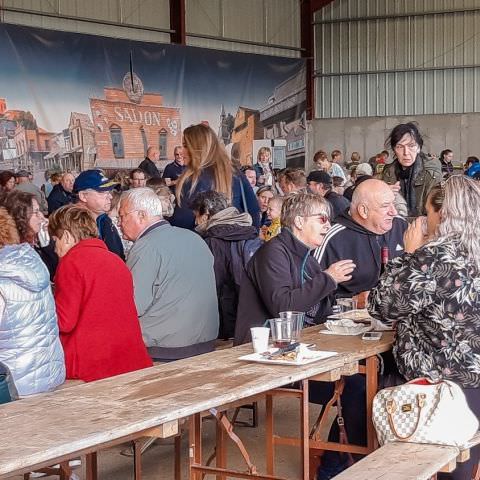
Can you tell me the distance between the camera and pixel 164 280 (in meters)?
5.05

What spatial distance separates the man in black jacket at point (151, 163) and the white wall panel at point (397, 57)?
22.0 ft

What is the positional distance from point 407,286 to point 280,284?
2.55 feet

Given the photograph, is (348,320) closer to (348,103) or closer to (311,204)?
(311,204)

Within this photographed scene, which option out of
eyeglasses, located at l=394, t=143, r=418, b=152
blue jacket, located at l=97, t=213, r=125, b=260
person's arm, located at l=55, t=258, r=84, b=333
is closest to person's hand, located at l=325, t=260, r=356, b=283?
person's arm, located at l=55, t=258, r=84, b=333

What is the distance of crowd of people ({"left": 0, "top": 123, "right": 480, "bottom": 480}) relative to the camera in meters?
3.73

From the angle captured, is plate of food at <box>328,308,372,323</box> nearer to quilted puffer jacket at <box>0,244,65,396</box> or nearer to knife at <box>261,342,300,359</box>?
knife at <box>261,342,300,359</box>

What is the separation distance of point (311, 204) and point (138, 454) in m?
1.28

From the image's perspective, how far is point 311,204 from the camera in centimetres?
459

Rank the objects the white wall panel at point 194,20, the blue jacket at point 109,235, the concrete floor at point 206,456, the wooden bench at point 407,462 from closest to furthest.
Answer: the wooden bench at point 407,462, the concrete floor at point 206,456, the blue jacket at point 109,235, the white wall panel at point 194,20

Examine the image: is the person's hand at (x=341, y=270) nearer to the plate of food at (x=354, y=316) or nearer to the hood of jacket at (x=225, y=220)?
the plate of food at (x=354, y=316)

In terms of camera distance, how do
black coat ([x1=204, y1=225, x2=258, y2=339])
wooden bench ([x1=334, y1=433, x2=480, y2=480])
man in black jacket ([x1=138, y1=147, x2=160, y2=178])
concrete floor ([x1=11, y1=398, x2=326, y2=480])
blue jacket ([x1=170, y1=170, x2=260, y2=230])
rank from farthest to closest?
man in black jacket ([x1=138, y1=147, x2=160, y2=178]) → blue jacket ([x1=170, y1=170, x2=260, y2=230]) → black coat ([x1=204, y1=225, x2=258, y2=339]) → concrete floor ([x1=11, y1=398, x2=326, y2=480]) → wooden bench ([x1=334, y1=433, x2=480, y2=480])

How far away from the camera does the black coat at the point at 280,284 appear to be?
14.2 feet

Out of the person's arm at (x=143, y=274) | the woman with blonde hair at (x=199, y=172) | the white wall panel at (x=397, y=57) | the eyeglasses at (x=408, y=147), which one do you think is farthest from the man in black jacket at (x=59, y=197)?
the white wall panel at (x=397, y=57)

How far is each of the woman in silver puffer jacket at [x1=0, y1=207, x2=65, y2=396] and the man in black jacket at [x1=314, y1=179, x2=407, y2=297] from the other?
1490 mm
